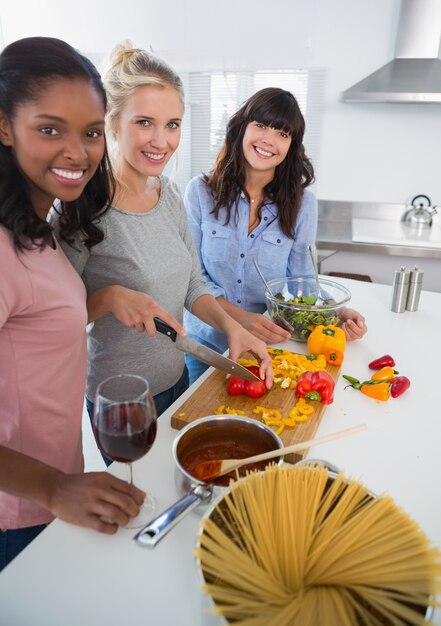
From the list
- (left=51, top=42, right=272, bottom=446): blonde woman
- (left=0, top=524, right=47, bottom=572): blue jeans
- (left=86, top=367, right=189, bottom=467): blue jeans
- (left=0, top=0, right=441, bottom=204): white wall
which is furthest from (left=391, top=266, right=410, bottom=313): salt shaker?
(left=0, top=0, right=441, bottom=204): white wall

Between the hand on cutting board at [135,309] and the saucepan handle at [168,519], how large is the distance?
1.33 ft

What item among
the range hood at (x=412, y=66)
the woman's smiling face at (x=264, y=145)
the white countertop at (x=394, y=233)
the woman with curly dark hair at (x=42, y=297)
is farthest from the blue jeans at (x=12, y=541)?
the range hood at (x=412, y=66)

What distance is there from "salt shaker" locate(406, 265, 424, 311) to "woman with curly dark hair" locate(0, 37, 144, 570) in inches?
49.0

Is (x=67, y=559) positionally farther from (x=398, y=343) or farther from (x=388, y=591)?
(x=398, y=343)

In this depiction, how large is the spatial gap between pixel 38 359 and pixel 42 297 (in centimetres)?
13

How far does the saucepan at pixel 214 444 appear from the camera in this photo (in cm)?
72

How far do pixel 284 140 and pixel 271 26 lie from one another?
237cm

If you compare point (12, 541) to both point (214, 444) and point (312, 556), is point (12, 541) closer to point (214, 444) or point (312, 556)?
point (214, 444)

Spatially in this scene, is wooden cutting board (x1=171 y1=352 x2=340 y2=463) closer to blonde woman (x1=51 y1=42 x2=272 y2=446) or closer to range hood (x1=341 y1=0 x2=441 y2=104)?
blonde woman (x1=51 y1=42 x2=272 y2=446)

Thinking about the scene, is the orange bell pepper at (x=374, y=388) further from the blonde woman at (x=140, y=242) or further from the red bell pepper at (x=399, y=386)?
the blonde woman at (x=140, y=242)

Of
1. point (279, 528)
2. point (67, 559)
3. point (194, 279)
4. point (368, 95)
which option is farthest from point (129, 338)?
point (368, 95)

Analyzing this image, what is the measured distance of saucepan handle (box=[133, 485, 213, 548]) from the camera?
1.93 ft

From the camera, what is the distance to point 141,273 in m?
1.26

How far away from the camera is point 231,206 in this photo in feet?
6.04
